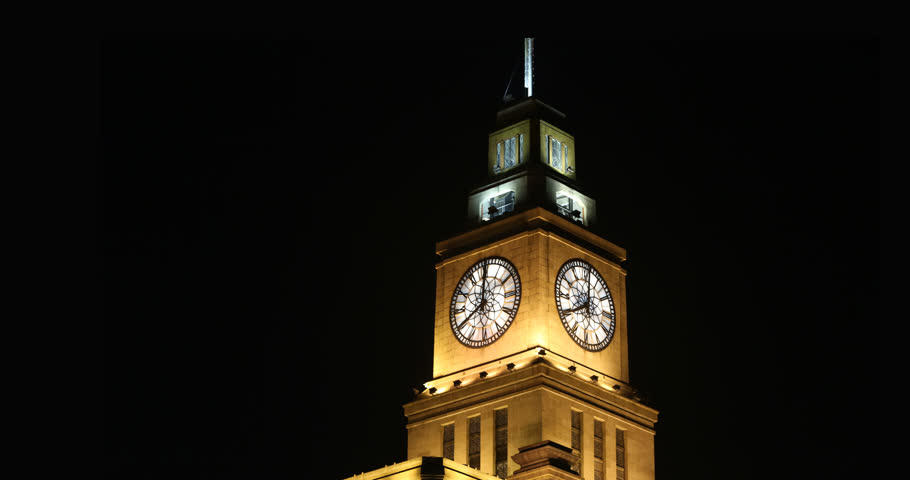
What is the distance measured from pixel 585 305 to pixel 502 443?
11043mm

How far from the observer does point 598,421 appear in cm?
11000

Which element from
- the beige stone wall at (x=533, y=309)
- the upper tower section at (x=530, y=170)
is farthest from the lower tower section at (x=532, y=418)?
the upper tower section at (x=530, y=170)

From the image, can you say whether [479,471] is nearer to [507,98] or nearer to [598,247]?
[598,247]

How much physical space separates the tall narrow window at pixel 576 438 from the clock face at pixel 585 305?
5029 millimetres

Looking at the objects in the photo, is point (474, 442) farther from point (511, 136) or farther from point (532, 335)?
point (511, 136)

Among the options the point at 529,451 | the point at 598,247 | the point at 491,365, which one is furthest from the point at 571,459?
the point at 598,247

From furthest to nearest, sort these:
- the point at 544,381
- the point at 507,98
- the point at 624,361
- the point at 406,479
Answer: the point at 507,98 < the point at 624,361 < the point at 544,381 < the point at 406,479

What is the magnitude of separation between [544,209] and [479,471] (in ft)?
61.5

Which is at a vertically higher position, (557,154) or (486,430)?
(557,154)

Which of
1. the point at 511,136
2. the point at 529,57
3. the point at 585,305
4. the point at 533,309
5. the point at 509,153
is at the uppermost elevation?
the point at 529,57

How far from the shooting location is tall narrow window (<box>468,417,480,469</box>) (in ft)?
356

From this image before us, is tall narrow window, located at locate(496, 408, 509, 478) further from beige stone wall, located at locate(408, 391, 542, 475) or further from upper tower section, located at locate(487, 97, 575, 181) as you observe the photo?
upper tower section, located at locate(487, 97, 575, 181)

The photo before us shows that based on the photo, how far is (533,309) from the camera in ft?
360

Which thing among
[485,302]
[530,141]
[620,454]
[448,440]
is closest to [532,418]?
[448,440]
